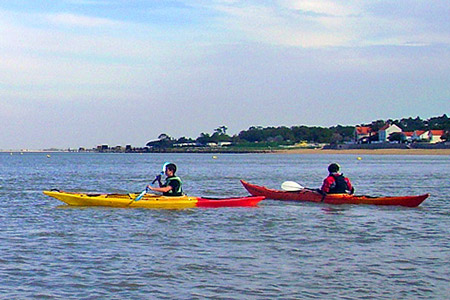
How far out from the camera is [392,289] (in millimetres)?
9992

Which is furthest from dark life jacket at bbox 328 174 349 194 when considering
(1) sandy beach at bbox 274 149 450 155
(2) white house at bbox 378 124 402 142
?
(2) white house at bbox 378 124 402 142

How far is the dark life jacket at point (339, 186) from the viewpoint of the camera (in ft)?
72.4

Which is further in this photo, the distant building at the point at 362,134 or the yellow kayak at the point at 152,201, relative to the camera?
the distant building at the point at 362,134

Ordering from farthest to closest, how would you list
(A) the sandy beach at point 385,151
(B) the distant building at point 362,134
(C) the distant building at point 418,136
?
1. (B) the distant building at point 362,134
2. (C) the distant building at point 418,136
3. (A) the sandy beach at point 385,151

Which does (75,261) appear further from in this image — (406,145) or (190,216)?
(406,145)

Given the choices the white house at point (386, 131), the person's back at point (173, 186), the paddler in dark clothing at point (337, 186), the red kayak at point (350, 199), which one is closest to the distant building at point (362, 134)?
the white house at point (386, 131)

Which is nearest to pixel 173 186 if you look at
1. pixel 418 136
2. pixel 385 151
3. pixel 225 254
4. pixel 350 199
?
pixel 350 199

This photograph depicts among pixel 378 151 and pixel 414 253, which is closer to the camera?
pixel 414 253

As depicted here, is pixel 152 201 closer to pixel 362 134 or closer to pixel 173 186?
pixel 173 186

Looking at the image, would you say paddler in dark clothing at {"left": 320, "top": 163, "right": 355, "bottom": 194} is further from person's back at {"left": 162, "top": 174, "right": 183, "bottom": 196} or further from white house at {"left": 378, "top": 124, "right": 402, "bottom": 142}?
white house at {"left": 378, "top": 124, "right": 402, "bottom": 142}

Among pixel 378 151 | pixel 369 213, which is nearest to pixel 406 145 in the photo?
pixel 378 151

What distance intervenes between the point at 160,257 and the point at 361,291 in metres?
4.18

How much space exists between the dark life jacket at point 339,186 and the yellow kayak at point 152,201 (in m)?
2.53

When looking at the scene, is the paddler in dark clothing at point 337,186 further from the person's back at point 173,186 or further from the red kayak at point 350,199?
the person's back at point 173,186
